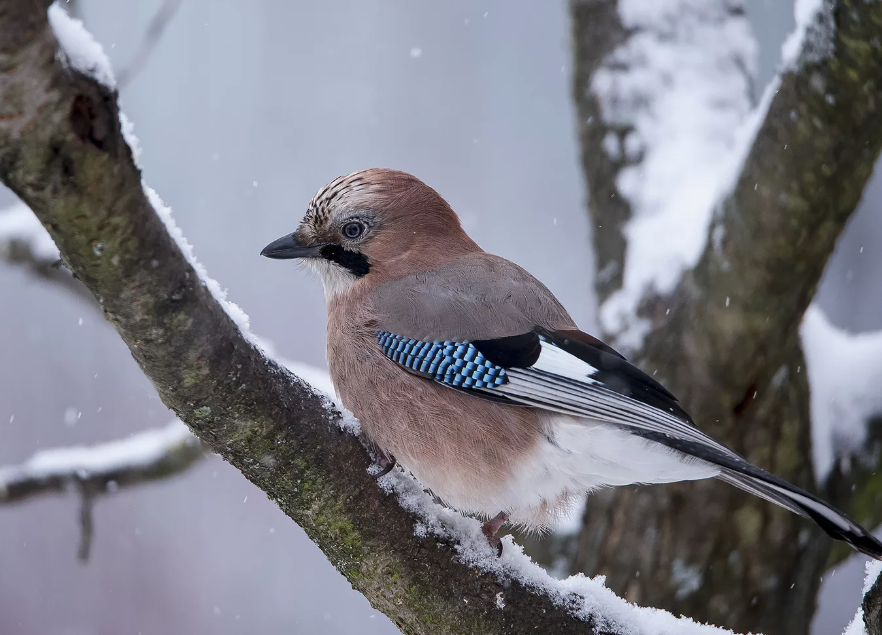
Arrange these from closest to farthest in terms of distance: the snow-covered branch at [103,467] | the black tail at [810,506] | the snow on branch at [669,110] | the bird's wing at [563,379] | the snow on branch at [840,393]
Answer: the black tail at [810,506]
the bird's wing at [563,379]
the snow-covered branch at [103,467]
the snow on branch at [840,393]
the snow on branch at [669,110]

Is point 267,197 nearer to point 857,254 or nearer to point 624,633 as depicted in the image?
point 857,254

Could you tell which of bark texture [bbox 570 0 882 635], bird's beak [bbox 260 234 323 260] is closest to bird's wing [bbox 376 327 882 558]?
bird's beak [bbox 260 234 323 260]

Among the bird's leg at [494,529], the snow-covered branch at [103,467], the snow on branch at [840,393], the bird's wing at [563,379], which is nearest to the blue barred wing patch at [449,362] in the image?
the bird's wing at [563,379]

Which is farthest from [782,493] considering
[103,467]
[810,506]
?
[103,467]

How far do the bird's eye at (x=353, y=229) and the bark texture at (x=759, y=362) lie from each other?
139cm

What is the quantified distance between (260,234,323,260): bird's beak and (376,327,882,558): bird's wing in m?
0.50

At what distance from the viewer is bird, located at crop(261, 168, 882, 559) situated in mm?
2182

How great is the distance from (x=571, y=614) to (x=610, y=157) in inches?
103

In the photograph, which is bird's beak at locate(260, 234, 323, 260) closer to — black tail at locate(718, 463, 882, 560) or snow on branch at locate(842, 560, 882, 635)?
black tail at locate(718, 463, 882, 560)

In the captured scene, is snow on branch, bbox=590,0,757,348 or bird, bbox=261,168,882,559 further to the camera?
snow on branch, bbox=590,0,757,348

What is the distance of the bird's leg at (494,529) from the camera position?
2092mm

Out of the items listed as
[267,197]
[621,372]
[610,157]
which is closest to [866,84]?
[610,157]

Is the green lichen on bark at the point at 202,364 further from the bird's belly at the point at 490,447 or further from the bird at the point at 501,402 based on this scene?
the bird's belly at the point at 490,447

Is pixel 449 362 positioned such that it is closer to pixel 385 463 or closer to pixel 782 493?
pixel 385 463
